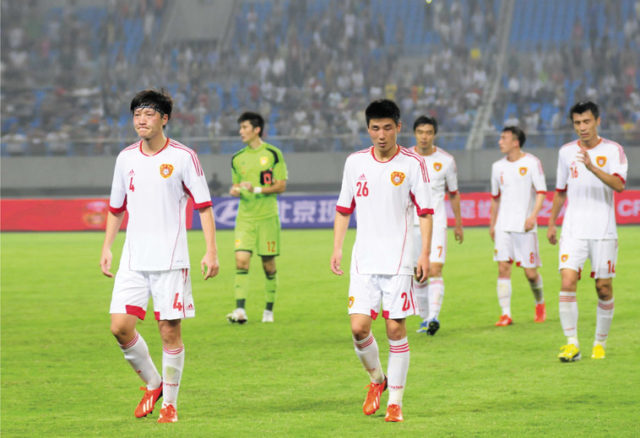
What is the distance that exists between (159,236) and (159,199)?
0.80 feet

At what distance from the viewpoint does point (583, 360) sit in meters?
9.10

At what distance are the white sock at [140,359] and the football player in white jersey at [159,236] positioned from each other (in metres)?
0.01

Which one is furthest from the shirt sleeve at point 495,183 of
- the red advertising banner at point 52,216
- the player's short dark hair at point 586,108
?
the red advertising banner at point 52,216

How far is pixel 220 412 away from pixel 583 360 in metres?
3.73

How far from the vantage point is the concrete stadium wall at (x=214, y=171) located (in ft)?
105

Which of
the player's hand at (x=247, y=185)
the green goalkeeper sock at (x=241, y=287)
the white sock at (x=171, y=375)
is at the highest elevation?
the player's hand at (x=247, y=185)

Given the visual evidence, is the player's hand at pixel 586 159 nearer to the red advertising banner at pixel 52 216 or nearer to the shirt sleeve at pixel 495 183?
the shirt sleeve at pixel 495 183

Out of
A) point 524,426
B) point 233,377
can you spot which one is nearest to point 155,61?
point 233,377

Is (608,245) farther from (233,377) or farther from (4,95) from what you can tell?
(4,95)

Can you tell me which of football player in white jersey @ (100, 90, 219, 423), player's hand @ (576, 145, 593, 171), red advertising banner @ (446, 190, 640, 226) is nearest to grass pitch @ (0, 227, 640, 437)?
football player in white jersey @ (100, 90, 219, 423)

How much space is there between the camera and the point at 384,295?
6.70 meters

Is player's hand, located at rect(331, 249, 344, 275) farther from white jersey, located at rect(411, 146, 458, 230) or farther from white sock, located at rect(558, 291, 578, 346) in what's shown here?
white jersey, located at rect(411, 146, 458, 230)

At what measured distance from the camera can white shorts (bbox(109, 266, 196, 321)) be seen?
21.5ft

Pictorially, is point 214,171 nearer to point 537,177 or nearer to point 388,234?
point 537,177
